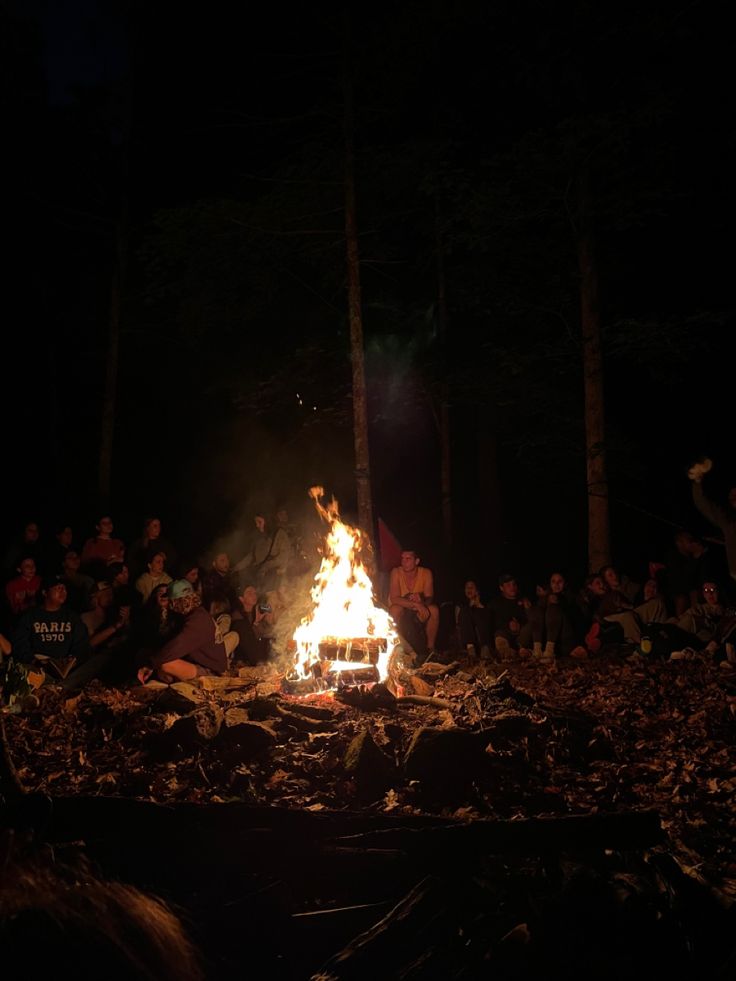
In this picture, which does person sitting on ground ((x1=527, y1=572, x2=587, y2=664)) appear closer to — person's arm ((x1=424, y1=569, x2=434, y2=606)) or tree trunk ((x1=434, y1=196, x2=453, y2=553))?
person's arm ((x1=424, y1=569, x2=434, y2=606))

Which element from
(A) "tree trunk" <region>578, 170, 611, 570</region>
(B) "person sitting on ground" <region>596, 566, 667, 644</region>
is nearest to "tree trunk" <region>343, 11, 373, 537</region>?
(A) "tree trunk" <region>578, 170, 611, 570</region>

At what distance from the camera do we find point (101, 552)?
40.3ft

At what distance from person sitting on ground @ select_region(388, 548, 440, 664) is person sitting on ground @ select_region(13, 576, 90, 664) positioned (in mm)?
4477

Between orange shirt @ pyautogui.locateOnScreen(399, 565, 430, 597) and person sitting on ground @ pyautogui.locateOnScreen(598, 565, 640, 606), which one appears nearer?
person sitting on ground @ pyautogui.locateOnScreen(598, 565, 640, 606)

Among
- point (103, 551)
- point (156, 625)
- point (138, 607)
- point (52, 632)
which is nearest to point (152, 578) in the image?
point (138, 607)

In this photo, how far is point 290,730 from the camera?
7.35m

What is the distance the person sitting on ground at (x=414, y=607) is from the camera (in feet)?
38.6

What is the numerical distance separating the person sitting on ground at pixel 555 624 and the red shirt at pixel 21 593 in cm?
695

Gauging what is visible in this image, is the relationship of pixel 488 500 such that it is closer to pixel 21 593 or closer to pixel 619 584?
pixel 619 584

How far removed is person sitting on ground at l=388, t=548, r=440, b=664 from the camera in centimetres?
1177

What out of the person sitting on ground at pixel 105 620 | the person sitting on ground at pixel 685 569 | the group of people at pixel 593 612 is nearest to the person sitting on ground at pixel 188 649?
the person sitting on ground at pixel 105 620

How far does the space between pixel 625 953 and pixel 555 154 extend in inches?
411

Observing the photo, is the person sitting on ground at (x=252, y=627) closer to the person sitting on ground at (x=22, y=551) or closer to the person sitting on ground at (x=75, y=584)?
the person sitting on ground at (x=75, y=584)

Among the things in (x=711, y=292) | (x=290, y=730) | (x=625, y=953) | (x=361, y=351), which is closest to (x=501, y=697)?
(x=290, y=730)
